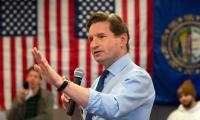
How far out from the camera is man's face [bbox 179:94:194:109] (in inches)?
204

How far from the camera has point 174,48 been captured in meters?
5.48

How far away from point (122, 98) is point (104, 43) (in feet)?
0.86

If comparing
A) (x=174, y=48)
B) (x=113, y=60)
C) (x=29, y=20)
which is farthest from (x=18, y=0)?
(x=113, y=60)

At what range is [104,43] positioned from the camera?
2.00m

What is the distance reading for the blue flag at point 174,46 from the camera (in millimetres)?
5391

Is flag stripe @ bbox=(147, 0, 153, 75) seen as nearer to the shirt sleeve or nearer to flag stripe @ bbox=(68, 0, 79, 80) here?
flag stripe @ bbox=(68, 0, 79, 80)

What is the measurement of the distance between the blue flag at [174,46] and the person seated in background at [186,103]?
0.21 m

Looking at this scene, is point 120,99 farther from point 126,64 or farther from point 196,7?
point 196,7

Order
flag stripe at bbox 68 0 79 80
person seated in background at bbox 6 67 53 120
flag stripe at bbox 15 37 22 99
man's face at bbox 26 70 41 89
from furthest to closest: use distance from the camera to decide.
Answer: flag stripe at bbox 15 37 22 99 < flag stripe at bbox 68 0 79 80 < man's face at bbox 26 70 41 89 < person seated in background at bbox 6 67 53 120

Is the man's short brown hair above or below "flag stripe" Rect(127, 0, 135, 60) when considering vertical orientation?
above

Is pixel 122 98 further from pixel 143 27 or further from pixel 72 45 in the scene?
pixel 72 45

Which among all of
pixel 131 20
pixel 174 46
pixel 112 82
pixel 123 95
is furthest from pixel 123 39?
pixel 174 46

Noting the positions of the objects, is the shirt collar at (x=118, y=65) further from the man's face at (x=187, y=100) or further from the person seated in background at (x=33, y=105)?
the man's face at (x=187, y=100)

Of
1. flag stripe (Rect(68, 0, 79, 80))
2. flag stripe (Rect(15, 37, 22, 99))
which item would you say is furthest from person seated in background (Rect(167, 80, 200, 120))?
flag stripe (Rect(15, 37, 22, 99))
